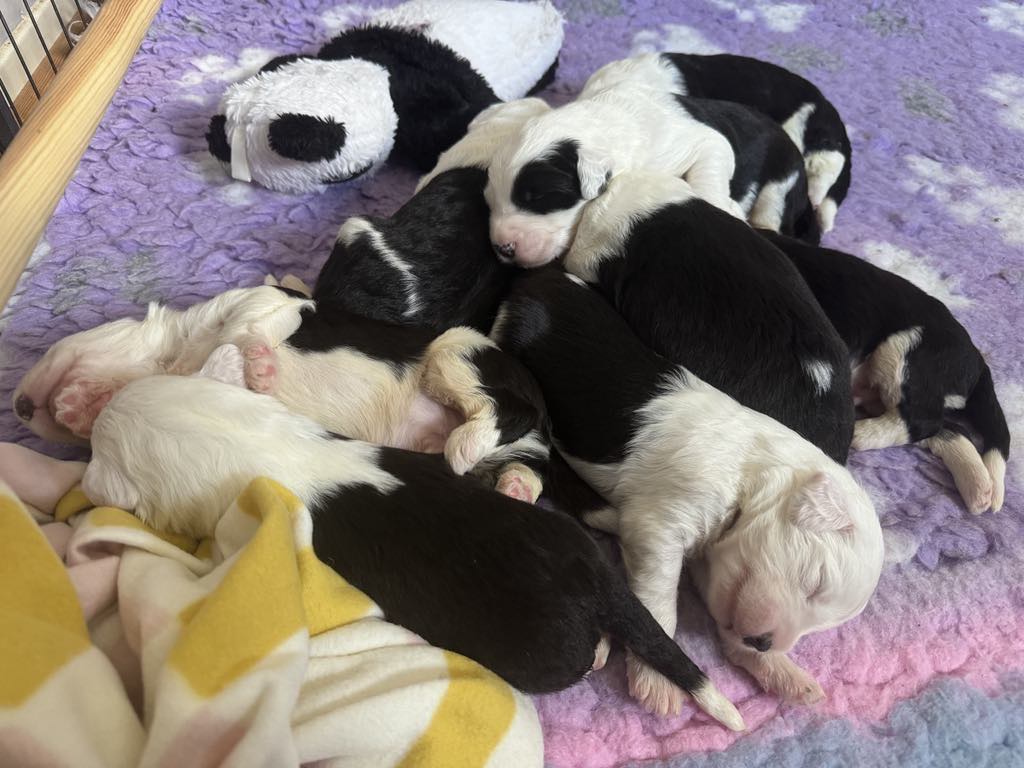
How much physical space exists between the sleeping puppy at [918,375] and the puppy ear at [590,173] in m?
0.59

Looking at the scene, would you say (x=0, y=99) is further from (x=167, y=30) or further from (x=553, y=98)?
(x=553, y=98)

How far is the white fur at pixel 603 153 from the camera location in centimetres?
195

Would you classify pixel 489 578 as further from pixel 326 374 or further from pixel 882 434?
pixel 882 434

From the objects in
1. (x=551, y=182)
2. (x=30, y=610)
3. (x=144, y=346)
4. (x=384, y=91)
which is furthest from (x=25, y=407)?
(x=384, y=91)

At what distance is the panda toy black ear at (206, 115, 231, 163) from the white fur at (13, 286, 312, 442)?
0.69 m

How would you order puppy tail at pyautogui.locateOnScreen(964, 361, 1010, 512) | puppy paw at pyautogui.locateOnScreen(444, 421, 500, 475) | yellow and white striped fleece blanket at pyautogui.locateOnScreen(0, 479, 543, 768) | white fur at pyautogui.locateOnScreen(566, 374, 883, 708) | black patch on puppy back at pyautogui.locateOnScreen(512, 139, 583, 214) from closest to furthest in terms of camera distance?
yellow and white striped fleece blanket at pyautogui.locateOnScreen(0, 479, 543, 768) < white fur at pyautogui.locateOnScreen(566, 374, 883, 708) < puppy paw at pyautogui.locateOnScreen(444, 421, 500, 475) < puppy tail at pyautogui.locateOnScreen(964, 361, 1010, 512) < black patch on puppy back at pyautogui.locateOnScreen(512, 139, 583, 214)

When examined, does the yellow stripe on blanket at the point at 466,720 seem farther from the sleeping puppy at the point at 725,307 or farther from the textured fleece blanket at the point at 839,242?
the sleeping puppy at the point at 725,307

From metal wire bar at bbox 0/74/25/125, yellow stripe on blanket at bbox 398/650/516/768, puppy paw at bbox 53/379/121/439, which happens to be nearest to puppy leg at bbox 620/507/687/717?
yellow stripe on blanket at bbox 398/650/516/768

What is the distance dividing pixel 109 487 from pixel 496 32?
198cm

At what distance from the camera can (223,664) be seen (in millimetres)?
1083

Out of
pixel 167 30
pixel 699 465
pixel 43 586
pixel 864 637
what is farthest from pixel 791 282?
pixel 167 30

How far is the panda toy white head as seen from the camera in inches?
86.0

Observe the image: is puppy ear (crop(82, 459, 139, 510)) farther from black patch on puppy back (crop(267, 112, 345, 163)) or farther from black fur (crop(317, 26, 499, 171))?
black fur (crop(317, 26, 499, 171))

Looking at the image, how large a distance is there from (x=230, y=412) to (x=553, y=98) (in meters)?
1.98
